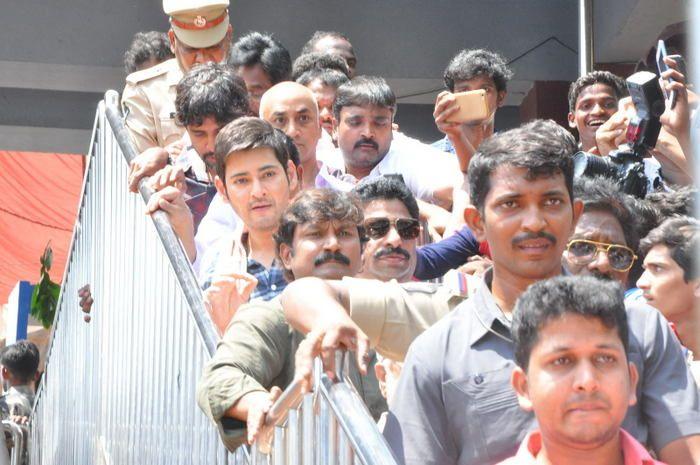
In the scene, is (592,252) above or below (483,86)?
below

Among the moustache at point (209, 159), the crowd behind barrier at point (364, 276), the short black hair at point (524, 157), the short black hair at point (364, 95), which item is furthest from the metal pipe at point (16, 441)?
the short black hair at point (524, 157)

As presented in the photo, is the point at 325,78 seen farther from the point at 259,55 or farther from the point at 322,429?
the point at 322,429

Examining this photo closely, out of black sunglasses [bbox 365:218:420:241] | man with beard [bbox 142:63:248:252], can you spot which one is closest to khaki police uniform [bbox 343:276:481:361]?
black sunglasses [bbox 365:218:420:241]

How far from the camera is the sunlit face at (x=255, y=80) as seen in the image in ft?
26.1

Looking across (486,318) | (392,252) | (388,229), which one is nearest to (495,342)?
(486,318)

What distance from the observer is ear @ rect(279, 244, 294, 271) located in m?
4.90

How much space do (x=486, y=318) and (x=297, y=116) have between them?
11.1 ft

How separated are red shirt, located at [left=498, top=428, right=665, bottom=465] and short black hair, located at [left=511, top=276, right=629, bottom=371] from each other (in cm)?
17

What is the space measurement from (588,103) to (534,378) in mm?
4655

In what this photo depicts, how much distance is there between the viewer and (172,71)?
7.83 m

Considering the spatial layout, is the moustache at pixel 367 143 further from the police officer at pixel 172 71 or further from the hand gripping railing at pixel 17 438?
the hand gripping railing at pixel 17 438

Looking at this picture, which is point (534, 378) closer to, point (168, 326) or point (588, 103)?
point (168, 326)

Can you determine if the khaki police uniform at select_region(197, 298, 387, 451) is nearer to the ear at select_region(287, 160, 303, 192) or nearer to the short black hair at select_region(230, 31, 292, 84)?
the ear at select_region(287, 160, 303, 192)

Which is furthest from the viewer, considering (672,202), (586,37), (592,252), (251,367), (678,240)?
(586,37)
